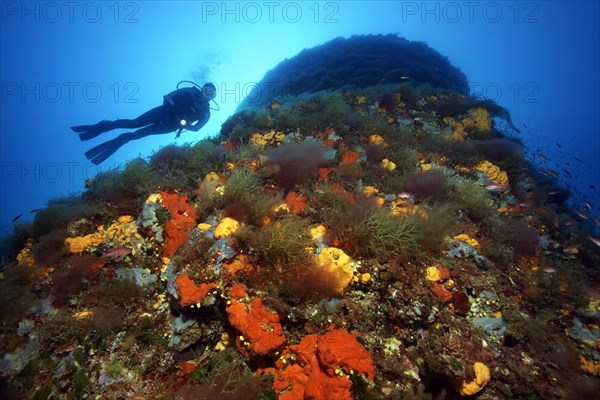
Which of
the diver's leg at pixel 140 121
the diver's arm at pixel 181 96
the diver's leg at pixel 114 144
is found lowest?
the diver's leg at pixel 114 144

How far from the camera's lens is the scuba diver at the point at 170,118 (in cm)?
1285

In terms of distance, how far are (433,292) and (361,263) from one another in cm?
123

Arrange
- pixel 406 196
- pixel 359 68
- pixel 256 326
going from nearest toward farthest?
pixel 256 326
pixel 406 196
pixel 359 68

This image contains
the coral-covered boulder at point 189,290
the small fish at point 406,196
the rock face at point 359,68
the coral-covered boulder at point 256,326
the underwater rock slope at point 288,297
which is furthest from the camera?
the rock face at point 359,68

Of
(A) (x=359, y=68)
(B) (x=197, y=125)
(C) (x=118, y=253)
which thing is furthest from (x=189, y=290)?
(A) (x=359, y=68)

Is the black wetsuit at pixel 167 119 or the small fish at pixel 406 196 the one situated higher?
the black wetsuit at pixel 167 119

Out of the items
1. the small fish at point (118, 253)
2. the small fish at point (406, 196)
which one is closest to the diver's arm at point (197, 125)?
the small fish at point (118, 253)

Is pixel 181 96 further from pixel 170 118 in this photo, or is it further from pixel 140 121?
pixel 140 121

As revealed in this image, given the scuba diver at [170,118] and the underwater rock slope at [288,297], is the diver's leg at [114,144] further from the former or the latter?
the underwater rock slope at [288,297]

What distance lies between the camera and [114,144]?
12.9 meters

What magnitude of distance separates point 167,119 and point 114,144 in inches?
101

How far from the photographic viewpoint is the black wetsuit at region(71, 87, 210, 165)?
12.8 metres

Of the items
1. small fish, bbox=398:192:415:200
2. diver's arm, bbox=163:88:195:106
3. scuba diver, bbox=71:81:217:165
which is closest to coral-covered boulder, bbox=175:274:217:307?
small fish, bbox=398:192:415:200

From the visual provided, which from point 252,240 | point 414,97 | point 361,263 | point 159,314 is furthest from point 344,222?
point 414,97
